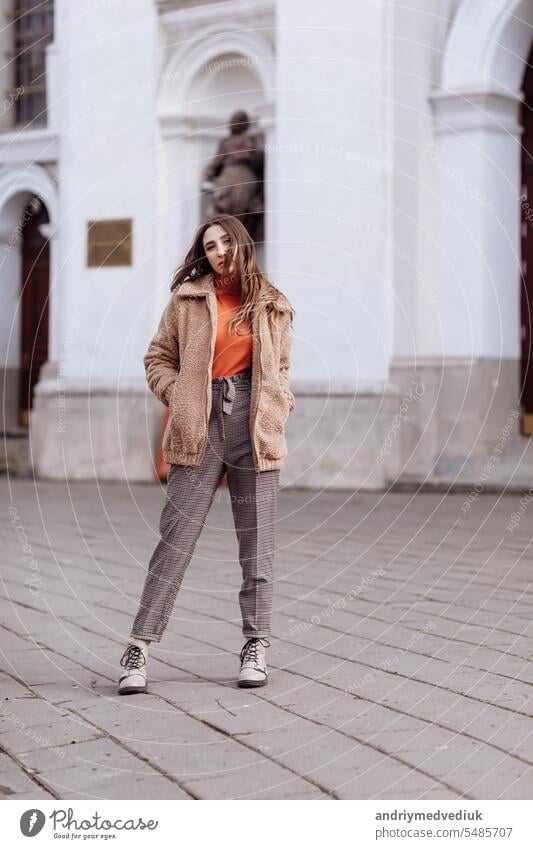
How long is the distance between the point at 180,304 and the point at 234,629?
1.79 m

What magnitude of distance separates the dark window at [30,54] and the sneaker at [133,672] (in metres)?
13.5

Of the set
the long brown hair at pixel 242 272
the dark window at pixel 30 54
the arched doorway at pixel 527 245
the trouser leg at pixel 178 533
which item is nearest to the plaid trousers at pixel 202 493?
the trouser leg at pixel 178 533

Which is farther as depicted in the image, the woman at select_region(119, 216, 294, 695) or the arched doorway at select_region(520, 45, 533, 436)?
the arched doorway at select_region(520, 45, 533, 436)

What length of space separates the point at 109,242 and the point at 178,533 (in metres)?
10.2

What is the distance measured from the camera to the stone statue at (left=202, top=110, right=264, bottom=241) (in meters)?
14.2

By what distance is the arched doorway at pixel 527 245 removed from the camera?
531 inches

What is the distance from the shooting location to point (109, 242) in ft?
48.8

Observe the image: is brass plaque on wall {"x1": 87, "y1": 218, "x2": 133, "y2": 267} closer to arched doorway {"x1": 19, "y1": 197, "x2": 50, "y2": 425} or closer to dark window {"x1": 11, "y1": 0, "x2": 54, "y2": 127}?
arched doorway {"x1": 19, "y1": 197, "x2": 50, "y2": 425}

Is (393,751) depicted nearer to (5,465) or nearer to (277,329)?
(277,329)

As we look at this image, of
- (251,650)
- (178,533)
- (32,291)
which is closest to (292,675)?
(251,650)

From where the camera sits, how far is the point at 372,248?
516 inches

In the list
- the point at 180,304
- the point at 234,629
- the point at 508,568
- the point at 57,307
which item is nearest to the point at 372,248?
the point at 57,307

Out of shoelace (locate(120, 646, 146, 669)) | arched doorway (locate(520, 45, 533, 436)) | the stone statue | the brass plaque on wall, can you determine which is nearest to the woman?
shoelace (locate(120, 646, 146, 669))

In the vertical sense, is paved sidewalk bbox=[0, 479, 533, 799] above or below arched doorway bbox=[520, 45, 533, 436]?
below
